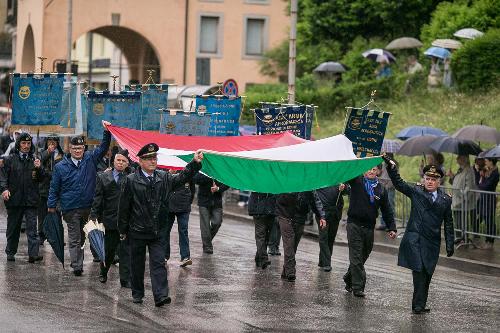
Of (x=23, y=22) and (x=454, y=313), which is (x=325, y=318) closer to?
(x=454, y=313)

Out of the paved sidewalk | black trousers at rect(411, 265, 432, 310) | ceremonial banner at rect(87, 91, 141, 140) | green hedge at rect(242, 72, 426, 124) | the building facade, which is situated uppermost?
the building facade

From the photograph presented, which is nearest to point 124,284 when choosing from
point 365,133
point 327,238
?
point 365,133

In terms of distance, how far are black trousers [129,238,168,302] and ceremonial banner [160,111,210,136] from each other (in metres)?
5.83

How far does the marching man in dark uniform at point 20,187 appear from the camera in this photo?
59.3 feet

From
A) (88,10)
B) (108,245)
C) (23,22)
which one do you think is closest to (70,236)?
(108,245)

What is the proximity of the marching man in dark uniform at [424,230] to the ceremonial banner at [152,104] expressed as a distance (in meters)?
7.01

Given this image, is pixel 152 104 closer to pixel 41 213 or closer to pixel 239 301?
pixel 41 213

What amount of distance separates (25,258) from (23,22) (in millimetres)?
44100

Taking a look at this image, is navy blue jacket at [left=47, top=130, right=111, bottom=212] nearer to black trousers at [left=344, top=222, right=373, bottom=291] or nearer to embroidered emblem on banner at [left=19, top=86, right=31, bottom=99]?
embroidered emblem on banner at [left=19, top=86, right=31, bottom=99]

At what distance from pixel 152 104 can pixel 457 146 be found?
5773mm

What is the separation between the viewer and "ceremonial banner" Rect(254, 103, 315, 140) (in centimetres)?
2045

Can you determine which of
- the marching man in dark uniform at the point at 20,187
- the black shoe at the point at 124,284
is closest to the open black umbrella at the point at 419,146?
the marching man in dark uniform at the point at 20,187

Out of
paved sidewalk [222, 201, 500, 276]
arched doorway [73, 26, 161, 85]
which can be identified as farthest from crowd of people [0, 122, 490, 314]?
arched doorway [73, 26, 161, 85]

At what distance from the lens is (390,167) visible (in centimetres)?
1435
